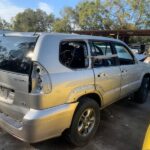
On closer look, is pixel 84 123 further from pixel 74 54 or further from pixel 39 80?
pixel 39 80

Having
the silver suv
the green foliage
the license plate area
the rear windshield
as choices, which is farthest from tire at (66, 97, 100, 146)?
the green foliage

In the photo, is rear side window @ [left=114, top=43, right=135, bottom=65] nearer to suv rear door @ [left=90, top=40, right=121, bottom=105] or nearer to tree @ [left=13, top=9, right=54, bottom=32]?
suv rear door @ [left=90, top=40, right=121, bottom=105]

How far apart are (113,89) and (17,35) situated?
2057 mm

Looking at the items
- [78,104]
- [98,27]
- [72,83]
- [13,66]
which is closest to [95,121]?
[78,104]

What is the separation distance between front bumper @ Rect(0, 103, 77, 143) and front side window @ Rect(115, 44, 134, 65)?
2083 mm

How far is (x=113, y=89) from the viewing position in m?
4.34

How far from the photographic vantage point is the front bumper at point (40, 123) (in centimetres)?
283

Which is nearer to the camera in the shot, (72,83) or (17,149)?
(72,83)

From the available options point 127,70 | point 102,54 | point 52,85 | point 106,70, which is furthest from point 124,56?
point 52,85

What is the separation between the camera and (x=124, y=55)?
5207mm

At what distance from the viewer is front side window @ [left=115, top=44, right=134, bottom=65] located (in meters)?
4.89

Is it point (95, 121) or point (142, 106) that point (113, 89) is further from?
point (142, 106)

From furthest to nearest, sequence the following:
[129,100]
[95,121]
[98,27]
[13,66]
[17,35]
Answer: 1. [98,27]
2. [129,100]
3. [95,121]
4. [17,35]
5. [13,66]

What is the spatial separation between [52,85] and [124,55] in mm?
2748
